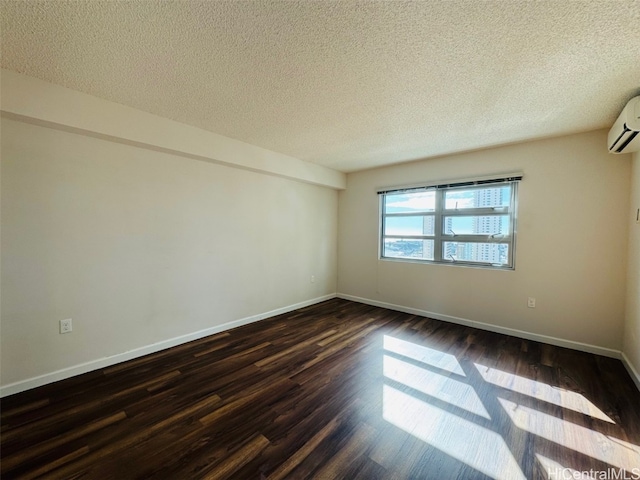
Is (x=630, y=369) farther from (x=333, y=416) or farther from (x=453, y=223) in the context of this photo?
(x=333, y=416)

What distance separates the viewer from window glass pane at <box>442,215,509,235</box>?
3363 millimetres

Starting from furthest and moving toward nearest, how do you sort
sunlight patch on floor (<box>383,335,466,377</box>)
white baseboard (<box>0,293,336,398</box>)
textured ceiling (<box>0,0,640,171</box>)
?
1. sunlight patch on floor (<box>383,335,466,377</box>)
2. white baseboard (<box>0,293,336,398</box>)
3. textured ceiling (<box>0,0,640,171</box>)

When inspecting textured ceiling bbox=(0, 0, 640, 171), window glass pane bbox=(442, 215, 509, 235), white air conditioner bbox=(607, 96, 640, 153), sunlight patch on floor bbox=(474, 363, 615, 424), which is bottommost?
sunlight patch on floor bbox=(474, 363, 615, 424)

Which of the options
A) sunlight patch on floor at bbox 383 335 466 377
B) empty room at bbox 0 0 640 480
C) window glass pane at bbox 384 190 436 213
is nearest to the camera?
empty room at bbox 0 0 640 480

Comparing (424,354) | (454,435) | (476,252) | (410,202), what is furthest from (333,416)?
(410,202)

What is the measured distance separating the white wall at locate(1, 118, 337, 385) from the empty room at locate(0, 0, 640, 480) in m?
0.02

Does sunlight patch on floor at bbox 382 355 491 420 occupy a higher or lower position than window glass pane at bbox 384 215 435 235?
lower

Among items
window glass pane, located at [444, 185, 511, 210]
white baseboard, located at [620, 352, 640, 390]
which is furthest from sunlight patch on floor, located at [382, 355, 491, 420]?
window glass pane, located at [444, 185, 511, 210]

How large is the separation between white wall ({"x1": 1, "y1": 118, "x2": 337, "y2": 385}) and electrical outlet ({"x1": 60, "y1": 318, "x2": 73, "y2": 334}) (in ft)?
0.11

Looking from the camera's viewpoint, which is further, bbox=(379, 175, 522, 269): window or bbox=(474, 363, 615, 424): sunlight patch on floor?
bbox=(379, 175, 522, 269): window

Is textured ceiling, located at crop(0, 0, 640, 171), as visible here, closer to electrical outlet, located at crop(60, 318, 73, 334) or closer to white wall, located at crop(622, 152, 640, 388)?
white wall, located at crop(622, 152, 640, 388)

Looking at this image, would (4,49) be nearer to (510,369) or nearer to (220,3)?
(220,3)

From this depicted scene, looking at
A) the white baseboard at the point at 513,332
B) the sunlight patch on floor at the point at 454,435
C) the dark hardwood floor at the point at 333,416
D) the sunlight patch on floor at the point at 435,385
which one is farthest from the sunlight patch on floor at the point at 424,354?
the white baseboard at the point at 513,332

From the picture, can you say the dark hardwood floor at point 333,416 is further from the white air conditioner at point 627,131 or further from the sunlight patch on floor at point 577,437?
the white air conditioner at point 627,131
